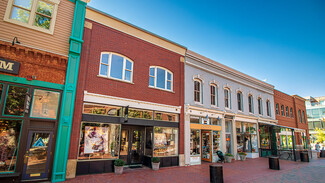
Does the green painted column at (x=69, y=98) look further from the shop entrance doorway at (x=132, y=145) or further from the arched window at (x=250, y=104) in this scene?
the arched window at (x=250, y=104)

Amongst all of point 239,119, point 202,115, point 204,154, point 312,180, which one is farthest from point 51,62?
point 239,119

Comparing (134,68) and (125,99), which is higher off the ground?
(134,68)

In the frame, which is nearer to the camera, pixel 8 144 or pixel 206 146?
pixel 8 144

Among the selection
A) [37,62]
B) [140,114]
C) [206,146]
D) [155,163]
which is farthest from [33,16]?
[206,146]

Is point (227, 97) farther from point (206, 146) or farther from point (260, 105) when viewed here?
point (260, 105)

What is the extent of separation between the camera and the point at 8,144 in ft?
25.6

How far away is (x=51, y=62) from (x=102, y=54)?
8.91ft

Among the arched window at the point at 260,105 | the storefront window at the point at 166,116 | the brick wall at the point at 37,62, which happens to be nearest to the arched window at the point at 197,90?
the storefront window at the point at 166,116

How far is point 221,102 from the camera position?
17.2m

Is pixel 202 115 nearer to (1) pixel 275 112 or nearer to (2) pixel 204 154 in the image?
(2) pixel 204 154

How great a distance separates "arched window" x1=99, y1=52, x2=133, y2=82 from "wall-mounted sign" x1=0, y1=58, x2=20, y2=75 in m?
3.74

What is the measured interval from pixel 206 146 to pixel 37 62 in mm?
12882

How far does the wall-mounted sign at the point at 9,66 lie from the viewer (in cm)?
798

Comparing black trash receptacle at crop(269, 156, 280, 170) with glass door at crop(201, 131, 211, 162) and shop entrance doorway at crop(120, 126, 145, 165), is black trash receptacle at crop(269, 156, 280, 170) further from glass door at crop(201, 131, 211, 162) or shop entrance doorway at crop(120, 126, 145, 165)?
shop entrance doorway at crop(120, 126, 145, 165)
